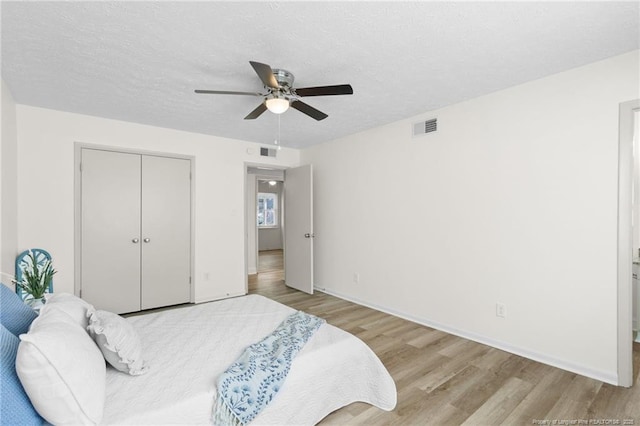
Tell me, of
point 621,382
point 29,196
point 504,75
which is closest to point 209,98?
point 29,196

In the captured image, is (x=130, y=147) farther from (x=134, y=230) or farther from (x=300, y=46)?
(x=300, y=46)

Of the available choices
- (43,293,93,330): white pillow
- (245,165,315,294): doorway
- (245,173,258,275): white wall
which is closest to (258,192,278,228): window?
(245,173,258,275): white wall

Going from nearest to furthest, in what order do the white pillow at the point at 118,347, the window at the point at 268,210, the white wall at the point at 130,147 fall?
the white pillow at the point at 118,347
the white wall at the point at 130,147
the window at the point at 268,210

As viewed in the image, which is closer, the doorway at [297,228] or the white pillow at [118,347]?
the white pillow at [118,347]

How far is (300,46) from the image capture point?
6.74 feet

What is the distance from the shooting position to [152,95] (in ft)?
9.52

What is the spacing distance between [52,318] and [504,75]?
11.4 feet

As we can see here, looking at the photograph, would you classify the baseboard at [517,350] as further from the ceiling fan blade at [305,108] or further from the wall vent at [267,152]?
the wall vent at [267,152]

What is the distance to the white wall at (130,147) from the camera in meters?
3.21

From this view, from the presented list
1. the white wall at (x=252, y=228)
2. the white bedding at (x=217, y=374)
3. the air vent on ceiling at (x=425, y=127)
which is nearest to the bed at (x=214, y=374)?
the white bedding at (x=217, y=374)

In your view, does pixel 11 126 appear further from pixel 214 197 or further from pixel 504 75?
pixel 504 75

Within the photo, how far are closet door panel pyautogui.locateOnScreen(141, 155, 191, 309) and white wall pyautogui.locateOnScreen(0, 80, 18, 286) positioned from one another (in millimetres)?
1185

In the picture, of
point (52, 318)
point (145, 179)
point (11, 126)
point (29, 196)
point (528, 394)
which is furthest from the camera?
point (145, 179)

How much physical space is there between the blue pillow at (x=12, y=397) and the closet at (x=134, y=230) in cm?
288
